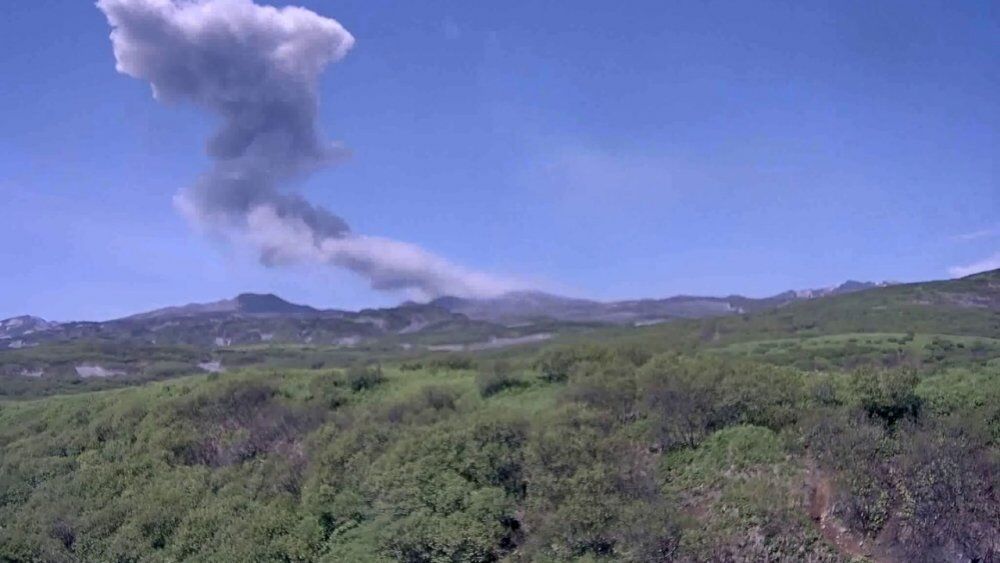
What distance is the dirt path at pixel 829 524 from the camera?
20.3 metres

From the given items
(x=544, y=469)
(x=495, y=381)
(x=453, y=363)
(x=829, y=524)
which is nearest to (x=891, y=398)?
(x=829, y=524)

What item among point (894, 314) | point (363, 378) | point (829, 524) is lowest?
point (829, 524)

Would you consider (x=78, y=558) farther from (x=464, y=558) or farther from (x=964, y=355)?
(x=964, y=355)

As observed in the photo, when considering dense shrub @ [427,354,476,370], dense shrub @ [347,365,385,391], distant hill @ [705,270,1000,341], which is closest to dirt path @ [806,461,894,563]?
dense shrub @ [347,365,385,391]

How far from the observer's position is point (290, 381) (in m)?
39.3

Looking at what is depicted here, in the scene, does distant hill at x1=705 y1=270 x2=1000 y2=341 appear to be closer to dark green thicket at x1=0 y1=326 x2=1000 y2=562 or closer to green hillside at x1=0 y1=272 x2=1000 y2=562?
green hillside at x1=0 y1=272 x2=1000 y2=562

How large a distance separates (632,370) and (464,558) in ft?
32.2

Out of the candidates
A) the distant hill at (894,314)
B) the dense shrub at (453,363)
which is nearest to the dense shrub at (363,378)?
the dense shrub at (453,363)

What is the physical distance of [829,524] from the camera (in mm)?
20938

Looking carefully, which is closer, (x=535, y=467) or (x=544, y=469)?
(x=544, y=469)

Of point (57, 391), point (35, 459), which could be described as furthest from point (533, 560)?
point (57, 391)

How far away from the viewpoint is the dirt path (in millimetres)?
20266

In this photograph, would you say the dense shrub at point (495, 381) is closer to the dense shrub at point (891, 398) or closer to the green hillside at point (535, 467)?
the green hillside at point (535, 467)

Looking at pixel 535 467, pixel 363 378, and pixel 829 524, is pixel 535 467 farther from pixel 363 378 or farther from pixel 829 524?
pixel 363 378
